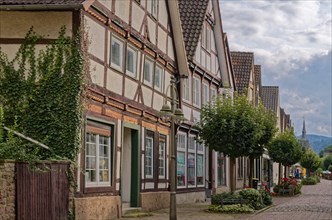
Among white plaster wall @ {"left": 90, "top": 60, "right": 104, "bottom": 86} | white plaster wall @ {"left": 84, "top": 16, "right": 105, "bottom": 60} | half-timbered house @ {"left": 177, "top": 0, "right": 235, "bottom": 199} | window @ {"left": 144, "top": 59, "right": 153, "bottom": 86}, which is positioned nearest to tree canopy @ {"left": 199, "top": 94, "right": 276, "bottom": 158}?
window @ {"left": 144, "top": 59, "right": 153, "bottom": 86}

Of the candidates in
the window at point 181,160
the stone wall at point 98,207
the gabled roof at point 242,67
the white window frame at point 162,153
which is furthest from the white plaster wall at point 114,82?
the gabled roof at point 242,67

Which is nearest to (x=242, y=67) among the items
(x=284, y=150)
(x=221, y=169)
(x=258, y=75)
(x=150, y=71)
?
(x=284, y=150)

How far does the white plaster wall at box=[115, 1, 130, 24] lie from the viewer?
2016cm

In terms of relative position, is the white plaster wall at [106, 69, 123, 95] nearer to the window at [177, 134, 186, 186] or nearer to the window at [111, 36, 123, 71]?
the window at [111, 36, 123, 71]

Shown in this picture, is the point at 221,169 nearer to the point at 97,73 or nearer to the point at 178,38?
the point at 178,38

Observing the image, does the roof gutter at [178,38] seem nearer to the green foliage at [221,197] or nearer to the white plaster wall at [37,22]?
the green foliage at [221,197]

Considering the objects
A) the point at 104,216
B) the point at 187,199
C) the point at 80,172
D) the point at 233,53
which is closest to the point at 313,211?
the point at 187,199

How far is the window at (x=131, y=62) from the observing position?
21.5 metres

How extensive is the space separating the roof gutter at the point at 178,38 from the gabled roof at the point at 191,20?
1.56 metres

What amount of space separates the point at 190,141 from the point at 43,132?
15.3 m

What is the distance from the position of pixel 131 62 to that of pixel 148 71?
2.18 metres

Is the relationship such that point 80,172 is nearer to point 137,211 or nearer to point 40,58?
point 40,58

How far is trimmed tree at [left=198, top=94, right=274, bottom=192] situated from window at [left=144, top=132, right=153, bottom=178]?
2609 millimetres

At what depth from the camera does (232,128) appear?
82.9ft
